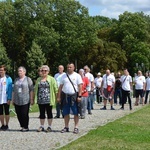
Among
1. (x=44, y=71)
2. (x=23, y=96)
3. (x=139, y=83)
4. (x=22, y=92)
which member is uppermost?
(x=44, y=71)

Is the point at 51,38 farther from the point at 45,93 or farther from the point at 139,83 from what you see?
the point at 45,93


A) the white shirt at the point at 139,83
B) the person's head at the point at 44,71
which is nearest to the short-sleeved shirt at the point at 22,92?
the person's head at the point at 44,71

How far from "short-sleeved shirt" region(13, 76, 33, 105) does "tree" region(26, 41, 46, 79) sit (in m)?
54.1

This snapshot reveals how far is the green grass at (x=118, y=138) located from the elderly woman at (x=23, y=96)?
2183 mm

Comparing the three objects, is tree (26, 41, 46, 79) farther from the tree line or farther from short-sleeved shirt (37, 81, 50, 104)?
short-sleeved shirt (37, 81, 50, 104)

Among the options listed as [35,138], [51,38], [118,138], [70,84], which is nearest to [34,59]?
[51,38]

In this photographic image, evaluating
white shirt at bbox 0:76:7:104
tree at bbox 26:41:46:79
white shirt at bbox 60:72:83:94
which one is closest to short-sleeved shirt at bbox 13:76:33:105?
white shirt at bbox 0:76:7:104

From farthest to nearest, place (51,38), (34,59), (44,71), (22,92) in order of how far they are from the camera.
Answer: (34,59) < (51,38) < (22,92) < (44,71)

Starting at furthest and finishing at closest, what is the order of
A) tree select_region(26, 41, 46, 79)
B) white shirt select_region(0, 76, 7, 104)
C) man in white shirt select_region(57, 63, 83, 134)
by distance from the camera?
tree select_region(26, 41, 46, 79), white shirt select_region(0, 76, 7, 104), man in white shirt select_region(57, 63, 83, 134)

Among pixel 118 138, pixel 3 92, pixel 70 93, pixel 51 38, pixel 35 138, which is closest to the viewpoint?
pixel 118 138

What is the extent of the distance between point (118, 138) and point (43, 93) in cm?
293

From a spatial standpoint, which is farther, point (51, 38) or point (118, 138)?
point (51, 38)

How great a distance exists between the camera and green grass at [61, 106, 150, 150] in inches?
396

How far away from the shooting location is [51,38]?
227ft
